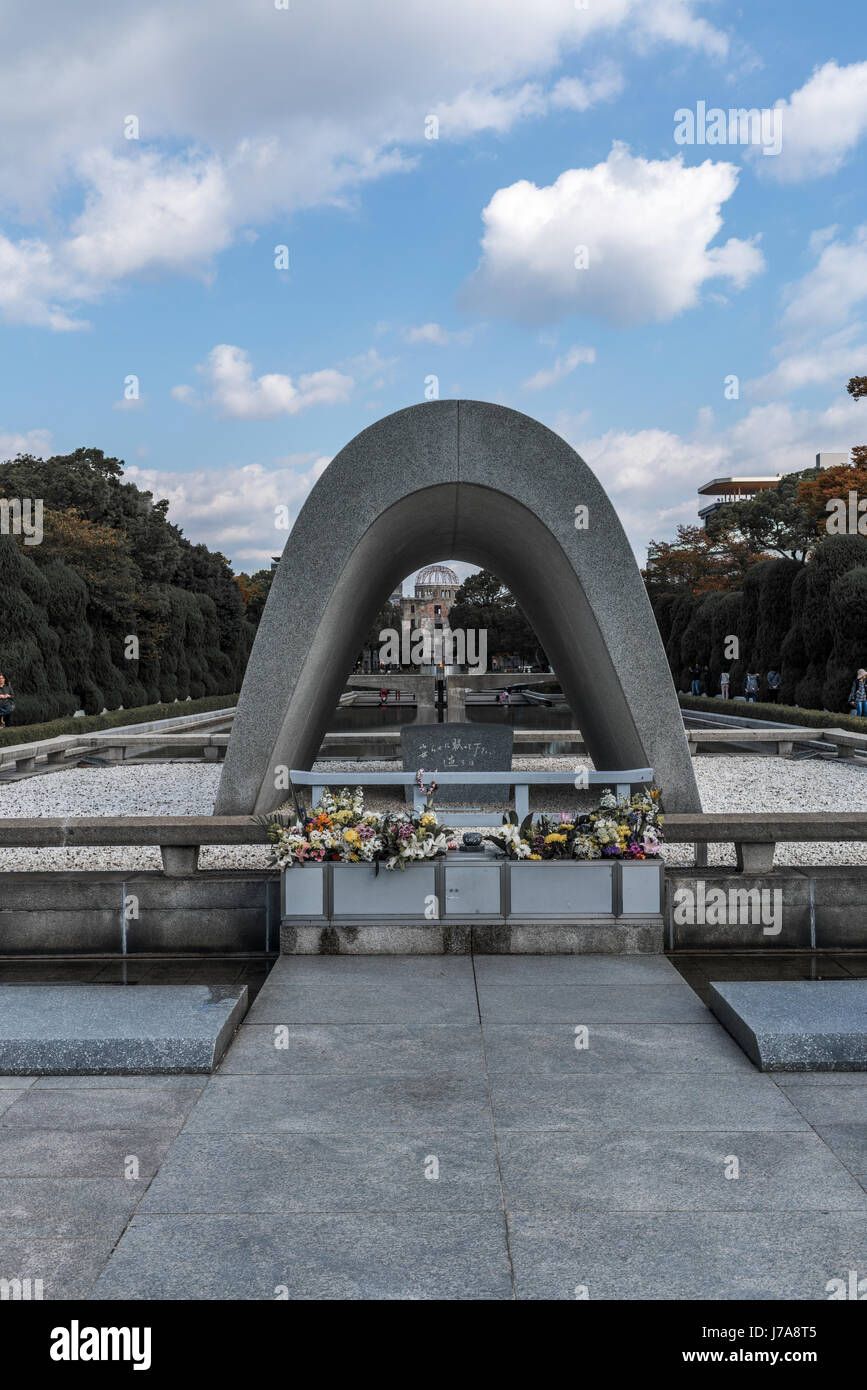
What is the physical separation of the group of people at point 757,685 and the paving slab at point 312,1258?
71.8 feet

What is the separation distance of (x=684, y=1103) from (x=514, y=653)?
7042 centimetres

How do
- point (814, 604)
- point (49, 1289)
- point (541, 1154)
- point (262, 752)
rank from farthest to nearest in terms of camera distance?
point (814, 604) → point (262, 752) → point (541, 1154) → point (49, 1289)

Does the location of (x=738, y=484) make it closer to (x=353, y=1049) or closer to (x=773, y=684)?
(x=773, y=684)

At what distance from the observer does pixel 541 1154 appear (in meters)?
3.87

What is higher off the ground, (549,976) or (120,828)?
(120,828)

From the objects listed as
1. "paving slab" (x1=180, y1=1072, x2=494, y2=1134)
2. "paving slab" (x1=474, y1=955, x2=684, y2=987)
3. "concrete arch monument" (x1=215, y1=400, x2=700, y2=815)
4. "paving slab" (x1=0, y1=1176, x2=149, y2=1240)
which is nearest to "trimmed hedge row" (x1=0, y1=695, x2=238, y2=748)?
"concrete arch monument" (x1=215, y1=400, x2=700, y2=815)

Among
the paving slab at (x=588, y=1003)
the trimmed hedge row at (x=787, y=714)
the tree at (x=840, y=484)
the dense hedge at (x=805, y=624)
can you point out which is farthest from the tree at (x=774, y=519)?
the paving slab at (x=588, y=1003)

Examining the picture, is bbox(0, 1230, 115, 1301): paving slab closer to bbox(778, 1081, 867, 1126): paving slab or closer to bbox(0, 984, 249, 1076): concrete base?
bbox(778, 1081, 867, 1126): paving slab

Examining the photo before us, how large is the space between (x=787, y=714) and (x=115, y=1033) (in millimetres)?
22492

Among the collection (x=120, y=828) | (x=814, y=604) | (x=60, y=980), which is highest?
(x=814, y=604)

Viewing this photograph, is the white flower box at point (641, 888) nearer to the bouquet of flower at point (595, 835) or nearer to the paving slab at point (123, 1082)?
the bouquet of flower at point (595, 835)

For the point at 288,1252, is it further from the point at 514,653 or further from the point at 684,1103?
the point at 514,653

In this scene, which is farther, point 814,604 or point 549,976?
point 814,604
